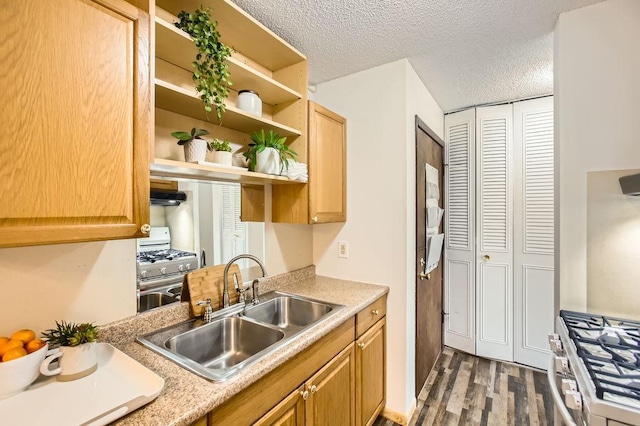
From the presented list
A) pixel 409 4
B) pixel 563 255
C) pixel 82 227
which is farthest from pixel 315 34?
pixel 563 255

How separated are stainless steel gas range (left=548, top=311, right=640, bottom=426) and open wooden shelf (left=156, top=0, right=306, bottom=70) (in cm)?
197

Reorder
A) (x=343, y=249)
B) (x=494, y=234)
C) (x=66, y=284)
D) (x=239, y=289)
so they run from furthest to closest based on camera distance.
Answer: (x=494, y=234) → (x=343, y=249) → (x=239, y=289) → (x=66, y=284)

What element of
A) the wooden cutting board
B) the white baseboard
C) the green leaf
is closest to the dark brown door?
the white baseboard

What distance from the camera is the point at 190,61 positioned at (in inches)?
54.2

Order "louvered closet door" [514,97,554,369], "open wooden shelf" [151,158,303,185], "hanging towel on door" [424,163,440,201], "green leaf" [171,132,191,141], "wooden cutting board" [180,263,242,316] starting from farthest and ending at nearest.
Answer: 1. "louvered closet door" [514,97,554,369]
2. "hanging towel on door" [424,163,440,201]
3. "wooden cutting board" [180,263,242,316]
4. "green leaf" [171,132,191,141]
5. "open wooden shelf" [151,158,303,185]

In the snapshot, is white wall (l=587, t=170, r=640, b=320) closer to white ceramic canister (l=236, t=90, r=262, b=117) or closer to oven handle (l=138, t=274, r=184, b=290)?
→ white ceramic canister (l=236, t=90, r=262, b=117)

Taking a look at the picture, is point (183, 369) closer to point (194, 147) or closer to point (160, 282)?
point (160, 282)

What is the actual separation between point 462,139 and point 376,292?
1.92 m

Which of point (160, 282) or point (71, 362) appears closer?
point (71, 362)

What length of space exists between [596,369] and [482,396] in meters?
1.55

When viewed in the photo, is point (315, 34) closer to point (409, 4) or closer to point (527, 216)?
point (409, 4)

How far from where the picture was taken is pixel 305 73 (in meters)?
1.79

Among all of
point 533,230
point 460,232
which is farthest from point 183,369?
point 533,230

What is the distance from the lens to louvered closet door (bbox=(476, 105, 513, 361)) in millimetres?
2684
